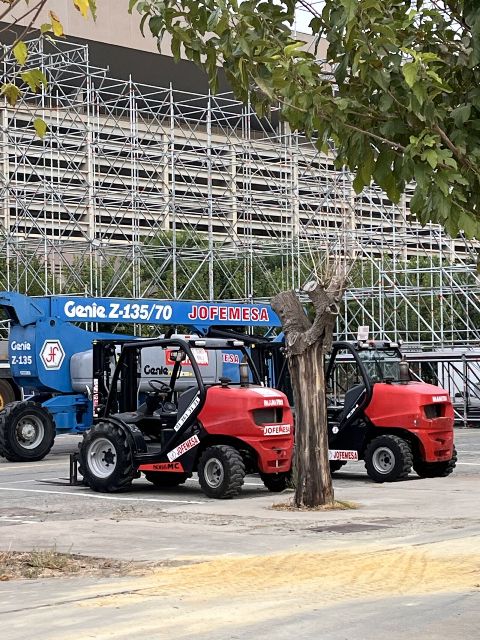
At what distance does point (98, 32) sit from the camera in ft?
214

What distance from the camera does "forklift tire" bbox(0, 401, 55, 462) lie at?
78.1ft

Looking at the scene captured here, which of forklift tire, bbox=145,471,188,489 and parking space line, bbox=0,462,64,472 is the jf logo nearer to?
parking space line, bbox=0,462,64,472

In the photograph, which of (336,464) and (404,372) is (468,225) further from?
(336,464)

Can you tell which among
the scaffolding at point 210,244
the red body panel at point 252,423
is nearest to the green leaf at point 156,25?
the red body panel at point 252,423

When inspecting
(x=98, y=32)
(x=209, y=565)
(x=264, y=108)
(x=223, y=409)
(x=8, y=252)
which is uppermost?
(x=98, y=32)

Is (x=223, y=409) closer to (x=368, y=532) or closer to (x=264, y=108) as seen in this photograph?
(x=368, y=532)

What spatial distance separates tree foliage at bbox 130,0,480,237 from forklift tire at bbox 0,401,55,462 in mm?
17551

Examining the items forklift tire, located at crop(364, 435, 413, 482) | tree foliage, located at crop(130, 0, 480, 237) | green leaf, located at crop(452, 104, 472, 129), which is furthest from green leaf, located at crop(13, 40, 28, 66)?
forklift tire, located at crop(364, 435, 413, 482)

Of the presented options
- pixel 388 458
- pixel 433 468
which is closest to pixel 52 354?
pixel 388 458

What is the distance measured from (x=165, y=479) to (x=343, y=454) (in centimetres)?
271

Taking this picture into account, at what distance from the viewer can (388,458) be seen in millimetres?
18562

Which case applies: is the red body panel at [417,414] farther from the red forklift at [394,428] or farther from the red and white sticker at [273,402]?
the red and white sticker at [273,402]

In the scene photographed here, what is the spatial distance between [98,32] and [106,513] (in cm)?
5318

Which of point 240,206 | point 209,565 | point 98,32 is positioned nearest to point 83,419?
point 209,565
